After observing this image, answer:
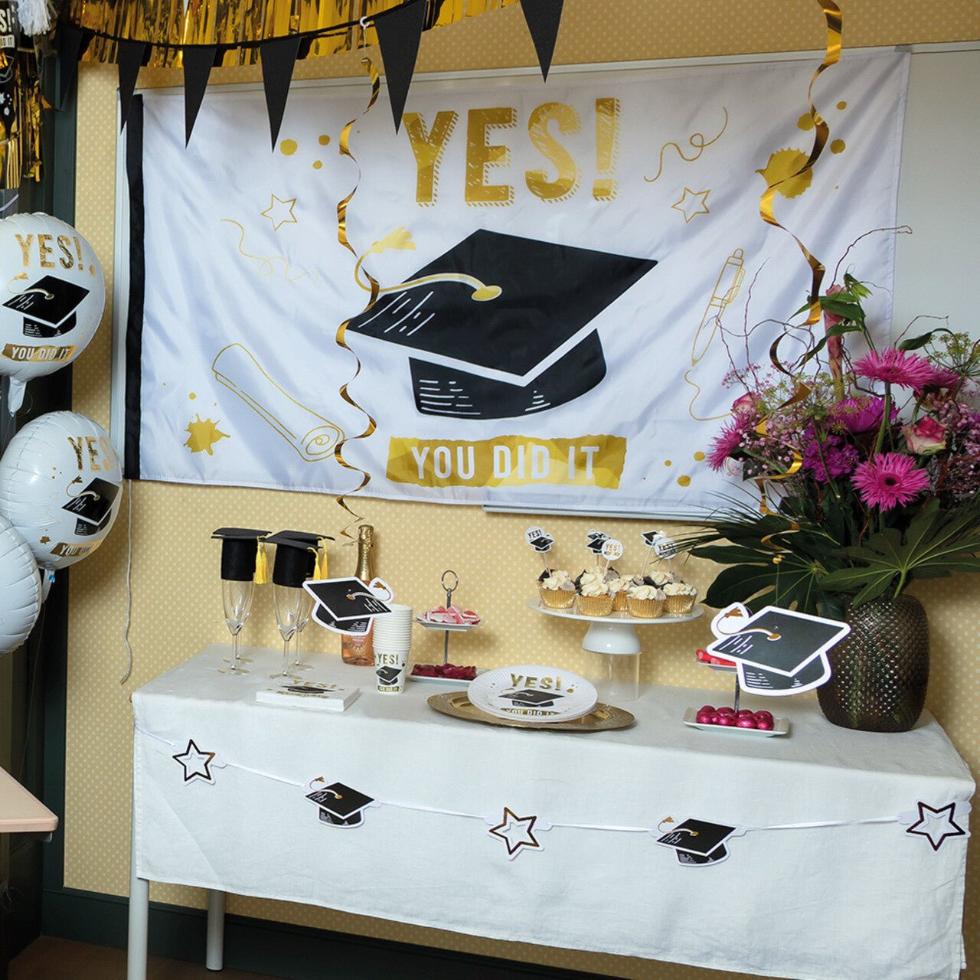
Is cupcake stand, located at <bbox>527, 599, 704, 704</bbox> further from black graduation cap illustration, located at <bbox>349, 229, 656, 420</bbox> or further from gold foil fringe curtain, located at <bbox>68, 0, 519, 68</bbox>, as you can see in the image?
gold foil fringe curtain, located at <bbox>68, 0, 519, 68</bbox>

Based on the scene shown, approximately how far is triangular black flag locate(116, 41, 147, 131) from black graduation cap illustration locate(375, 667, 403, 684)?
1.27 meters

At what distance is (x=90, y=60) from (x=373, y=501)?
3.93 feet

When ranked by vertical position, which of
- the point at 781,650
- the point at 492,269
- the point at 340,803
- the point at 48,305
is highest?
the point at 492,269

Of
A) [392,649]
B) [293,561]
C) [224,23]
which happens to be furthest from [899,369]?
[224,23]

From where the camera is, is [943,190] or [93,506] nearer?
[943,190]

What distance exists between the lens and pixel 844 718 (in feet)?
6.72

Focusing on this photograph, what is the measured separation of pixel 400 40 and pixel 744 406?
0.92m

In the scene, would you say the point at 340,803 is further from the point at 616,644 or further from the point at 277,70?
the point at 277,70

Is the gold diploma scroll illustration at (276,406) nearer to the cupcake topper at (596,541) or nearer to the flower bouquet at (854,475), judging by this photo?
the cupcake topper at (596,541)

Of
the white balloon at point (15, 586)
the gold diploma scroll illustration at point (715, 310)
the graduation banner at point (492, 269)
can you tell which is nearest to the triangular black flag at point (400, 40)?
the graduation banner at point (492, 269)

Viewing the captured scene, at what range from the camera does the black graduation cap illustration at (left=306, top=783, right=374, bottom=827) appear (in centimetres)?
205

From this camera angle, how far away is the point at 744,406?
2.14m

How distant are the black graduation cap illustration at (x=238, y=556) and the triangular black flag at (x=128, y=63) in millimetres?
912

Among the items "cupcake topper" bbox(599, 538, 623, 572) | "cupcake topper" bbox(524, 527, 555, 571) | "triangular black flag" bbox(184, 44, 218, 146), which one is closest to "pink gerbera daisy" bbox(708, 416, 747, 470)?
"cupcake topper" bbox(599, 538, 623, 572)
